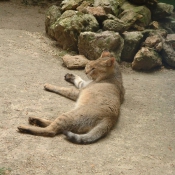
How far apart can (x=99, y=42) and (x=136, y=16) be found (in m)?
1.34

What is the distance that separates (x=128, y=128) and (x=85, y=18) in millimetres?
3285

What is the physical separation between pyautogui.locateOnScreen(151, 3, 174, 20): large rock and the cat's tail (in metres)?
4.59

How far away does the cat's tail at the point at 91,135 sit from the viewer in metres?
4.03

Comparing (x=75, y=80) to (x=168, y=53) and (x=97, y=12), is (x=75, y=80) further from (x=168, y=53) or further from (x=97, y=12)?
(x=168, y=53)

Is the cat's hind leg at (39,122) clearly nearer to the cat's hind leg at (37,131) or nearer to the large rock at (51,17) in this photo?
the cat's hind leg at (37,131)

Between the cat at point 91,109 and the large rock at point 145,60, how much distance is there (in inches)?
59.4

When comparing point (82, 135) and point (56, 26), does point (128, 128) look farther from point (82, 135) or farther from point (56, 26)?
point (56, 26)

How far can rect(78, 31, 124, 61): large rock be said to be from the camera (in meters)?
6.86

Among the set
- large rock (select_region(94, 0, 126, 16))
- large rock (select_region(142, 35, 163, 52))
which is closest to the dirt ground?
large rock (select_region(142, 35, 163, 52))

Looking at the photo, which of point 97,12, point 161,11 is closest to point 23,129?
point 97,12

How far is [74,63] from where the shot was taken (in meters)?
6.64

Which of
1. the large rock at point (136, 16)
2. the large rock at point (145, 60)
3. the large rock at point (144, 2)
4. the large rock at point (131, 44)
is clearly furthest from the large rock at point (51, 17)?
the large rock at point (145, 60)

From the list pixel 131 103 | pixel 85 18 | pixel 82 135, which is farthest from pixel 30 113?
pixel 85 18

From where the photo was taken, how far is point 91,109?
444cm
